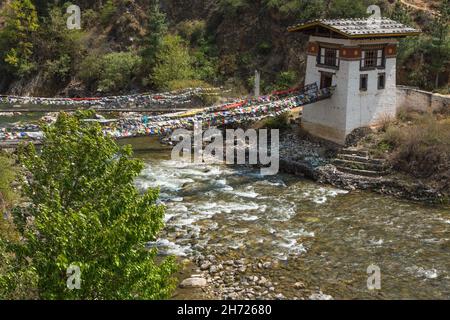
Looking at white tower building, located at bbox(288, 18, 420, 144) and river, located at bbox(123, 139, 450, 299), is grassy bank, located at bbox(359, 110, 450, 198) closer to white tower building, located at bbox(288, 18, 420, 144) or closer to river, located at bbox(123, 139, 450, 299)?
white tower building, located at bbox(288, 18, 420, 144)

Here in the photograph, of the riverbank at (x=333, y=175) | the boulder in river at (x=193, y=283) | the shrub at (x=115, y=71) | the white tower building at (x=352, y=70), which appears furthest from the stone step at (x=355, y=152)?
the shrub at (x=115, y=71)

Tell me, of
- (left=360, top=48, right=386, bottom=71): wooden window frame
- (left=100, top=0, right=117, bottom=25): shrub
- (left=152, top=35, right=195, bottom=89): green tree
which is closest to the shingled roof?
(left=360, top=48, right=386, bottom=71): wooden window frame

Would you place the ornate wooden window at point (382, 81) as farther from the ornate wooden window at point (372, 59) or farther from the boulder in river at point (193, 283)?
the boulder in river at point (193, 283)

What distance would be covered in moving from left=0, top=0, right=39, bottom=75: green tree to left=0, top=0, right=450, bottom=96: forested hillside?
9 centimetres

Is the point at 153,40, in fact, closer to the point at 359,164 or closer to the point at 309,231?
the point at 359,164

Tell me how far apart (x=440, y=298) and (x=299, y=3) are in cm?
3073

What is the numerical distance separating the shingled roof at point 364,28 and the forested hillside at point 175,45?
4.65 meters

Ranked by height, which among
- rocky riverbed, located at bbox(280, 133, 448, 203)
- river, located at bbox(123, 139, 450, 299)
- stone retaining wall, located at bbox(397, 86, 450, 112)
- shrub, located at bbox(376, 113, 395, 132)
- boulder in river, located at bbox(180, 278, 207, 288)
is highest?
stone retaining wall, located at bbox(397, 86, 450, 112)

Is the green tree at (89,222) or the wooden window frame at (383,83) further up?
the wooden window frame at (383,83)

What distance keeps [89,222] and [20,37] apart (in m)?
44.5

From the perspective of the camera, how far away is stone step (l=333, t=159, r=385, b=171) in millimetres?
26981

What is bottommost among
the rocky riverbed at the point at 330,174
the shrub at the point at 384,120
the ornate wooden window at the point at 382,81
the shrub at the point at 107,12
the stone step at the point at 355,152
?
the rocky riverbed at the point at 330,174

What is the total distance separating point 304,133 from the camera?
31.9 meters

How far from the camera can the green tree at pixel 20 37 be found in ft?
165
